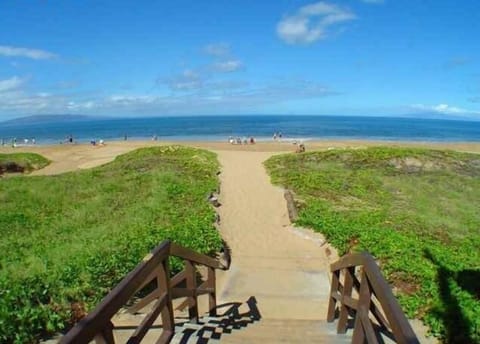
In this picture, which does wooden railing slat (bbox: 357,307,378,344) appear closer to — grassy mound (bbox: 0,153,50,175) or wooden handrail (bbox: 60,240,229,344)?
wooden handrail (bbox: 60,240,229,344)

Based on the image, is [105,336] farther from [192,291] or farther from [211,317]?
[211,317]

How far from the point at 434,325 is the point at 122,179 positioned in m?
15.8

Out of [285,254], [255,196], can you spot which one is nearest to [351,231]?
[285,254]

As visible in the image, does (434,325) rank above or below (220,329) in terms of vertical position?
below

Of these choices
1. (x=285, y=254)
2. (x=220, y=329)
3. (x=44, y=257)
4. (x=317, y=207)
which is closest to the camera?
(x=220, y=329)

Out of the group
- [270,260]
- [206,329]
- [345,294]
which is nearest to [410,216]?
[270,260]

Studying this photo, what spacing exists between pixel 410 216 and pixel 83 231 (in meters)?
10.4

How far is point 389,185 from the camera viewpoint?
1877 cm

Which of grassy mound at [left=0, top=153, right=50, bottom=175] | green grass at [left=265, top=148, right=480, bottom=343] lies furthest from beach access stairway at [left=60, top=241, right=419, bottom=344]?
grassy mound at [left=0, top=153, right=50, bottom=175]

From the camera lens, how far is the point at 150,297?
4840mm

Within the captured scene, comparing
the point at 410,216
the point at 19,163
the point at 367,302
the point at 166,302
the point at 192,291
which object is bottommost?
the point at 410,216

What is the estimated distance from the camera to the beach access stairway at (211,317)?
2742 mm

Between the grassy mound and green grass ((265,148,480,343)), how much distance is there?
60.8 ft

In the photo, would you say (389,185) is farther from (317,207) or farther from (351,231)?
(351,231)
